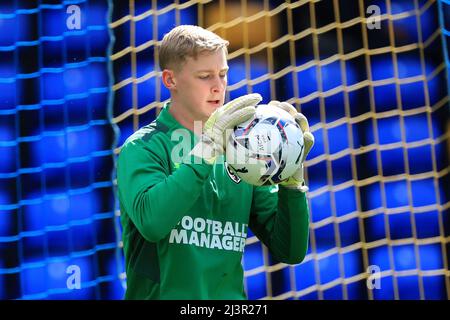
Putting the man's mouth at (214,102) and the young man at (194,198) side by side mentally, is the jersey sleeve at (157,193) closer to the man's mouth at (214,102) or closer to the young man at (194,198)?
the young man at (194,198)

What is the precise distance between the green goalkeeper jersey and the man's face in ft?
0.21

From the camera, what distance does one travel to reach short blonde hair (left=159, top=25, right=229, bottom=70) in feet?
7.41

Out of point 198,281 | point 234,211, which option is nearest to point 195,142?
point 234,211

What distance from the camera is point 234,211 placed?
7.46 ft

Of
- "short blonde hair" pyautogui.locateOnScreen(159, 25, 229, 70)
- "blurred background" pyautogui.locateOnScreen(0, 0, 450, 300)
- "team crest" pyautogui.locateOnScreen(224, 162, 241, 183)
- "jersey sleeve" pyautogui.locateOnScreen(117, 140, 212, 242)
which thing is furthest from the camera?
"blurred background" pyautogui.locateOnScreen(0, 0, 450, 300)

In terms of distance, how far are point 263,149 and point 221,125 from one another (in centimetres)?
11

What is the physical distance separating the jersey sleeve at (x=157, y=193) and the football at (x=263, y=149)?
73 millimetres

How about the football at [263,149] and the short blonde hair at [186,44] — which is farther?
the short blonde hair at [186,44]

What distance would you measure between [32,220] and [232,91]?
33.0 inches

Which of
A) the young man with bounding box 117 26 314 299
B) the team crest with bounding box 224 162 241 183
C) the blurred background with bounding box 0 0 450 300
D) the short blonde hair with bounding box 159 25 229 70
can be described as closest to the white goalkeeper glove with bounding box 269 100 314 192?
the young man with bounding box 117 26 314 299

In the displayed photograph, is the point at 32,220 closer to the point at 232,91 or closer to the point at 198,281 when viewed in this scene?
the point at 232,91

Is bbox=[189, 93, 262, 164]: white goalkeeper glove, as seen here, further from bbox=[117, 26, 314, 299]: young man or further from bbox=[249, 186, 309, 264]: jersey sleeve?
bbox=[249, 186, 309, 264]: jersey sleeve

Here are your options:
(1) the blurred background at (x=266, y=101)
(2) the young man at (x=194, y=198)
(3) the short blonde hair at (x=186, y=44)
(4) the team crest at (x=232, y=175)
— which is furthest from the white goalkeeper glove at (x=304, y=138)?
(1) the blurred background at (x=266, y=101)

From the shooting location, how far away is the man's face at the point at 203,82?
2.27 metres
